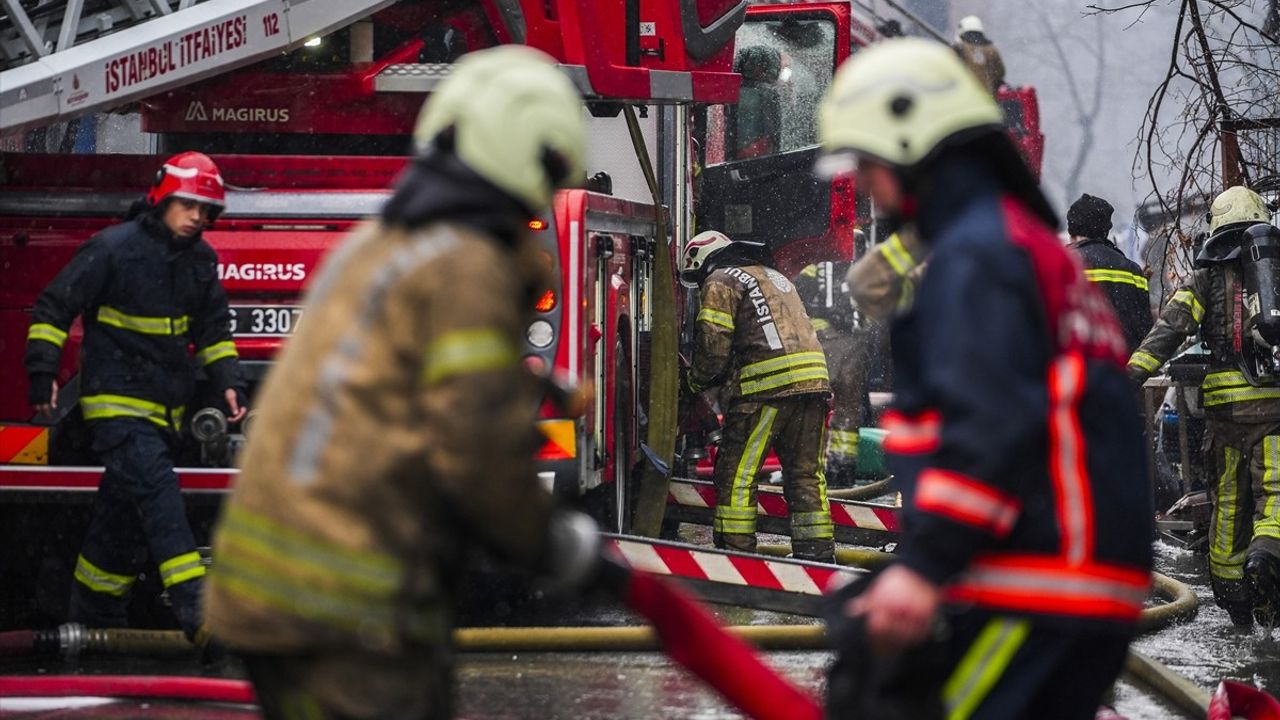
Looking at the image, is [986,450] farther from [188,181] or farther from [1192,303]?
[1192,303]

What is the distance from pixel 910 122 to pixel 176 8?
520cm

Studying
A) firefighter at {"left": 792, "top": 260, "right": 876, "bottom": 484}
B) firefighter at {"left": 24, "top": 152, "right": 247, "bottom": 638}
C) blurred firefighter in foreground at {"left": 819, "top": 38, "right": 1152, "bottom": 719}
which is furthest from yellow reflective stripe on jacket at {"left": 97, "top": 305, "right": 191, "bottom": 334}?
firefighter at {"left": 792, "top": 260, "right": 876, "bottom": 484}

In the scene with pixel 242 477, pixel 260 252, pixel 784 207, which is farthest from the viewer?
pixel 784 207

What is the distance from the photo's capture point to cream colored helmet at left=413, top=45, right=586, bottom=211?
2.61m

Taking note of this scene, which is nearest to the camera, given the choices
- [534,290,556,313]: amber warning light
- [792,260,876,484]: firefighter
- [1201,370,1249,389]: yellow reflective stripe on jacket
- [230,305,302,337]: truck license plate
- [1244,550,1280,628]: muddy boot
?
[534,290,556,313]: amber warning light

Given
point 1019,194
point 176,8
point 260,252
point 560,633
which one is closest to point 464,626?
point 560,633

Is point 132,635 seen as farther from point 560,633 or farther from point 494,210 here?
point 494,210

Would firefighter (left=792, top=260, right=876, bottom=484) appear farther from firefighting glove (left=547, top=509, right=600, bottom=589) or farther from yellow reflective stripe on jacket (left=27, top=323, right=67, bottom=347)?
firefighting glove (left=547, top=509, right=600, bottom=589)

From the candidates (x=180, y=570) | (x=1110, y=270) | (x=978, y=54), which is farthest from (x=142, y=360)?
(x=978, y=54)

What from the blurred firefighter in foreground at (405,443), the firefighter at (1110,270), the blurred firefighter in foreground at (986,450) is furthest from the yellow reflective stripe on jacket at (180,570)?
the firefighter at (1110,270)

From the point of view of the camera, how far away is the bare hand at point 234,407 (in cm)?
638

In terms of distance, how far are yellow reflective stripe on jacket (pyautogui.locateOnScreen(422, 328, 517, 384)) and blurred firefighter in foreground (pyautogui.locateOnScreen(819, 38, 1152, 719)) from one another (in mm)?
639

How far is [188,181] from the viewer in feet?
20.4

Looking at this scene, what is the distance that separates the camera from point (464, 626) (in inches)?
279
